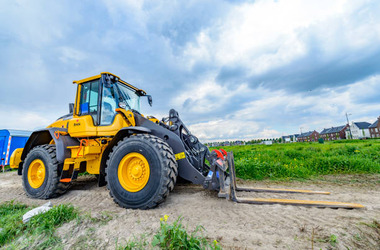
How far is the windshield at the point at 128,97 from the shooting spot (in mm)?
4855

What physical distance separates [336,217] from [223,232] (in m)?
1.63

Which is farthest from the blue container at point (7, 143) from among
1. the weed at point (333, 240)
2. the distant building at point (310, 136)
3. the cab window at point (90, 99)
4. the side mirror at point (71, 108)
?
the distant building at point (310, 136)

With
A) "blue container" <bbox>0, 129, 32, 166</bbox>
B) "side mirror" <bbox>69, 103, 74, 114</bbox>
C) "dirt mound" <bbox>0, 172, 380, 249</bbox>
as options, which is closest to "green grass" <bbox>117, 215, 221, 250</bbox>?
"dirt mound" <bbox>0, 172, 380, 249</bbox>

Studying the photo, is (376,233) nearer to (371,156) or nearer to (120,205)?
(120,205)

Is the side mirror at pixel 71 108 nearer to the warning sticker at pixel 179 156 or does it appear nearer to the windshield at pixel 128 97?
the windshield at pixel 128 97

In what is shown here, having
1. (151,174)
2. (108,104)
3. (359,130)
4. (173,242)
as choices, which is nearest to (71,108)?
(108,104)

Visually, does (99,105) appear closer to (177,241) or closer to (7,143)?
(177,241)

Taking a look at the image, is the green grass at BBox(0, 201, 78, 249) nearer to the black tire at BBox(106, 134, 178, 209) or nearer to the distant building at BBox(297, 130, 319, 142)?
the black tire at BBox(106, 134, 178, 209)

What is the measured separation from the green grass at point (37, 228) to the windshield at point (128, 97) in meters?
2.87

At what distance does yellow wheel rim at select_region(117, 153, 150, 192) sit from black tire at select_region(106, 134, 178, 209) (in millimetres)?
63

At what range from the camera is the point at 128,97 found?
5121mm

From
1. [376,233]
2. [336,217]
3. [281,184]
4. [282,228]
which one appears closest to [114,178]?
[282,228]

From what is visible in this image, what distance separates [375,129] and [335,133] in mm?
12397

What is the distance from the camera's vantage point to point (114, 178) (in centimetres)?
347
